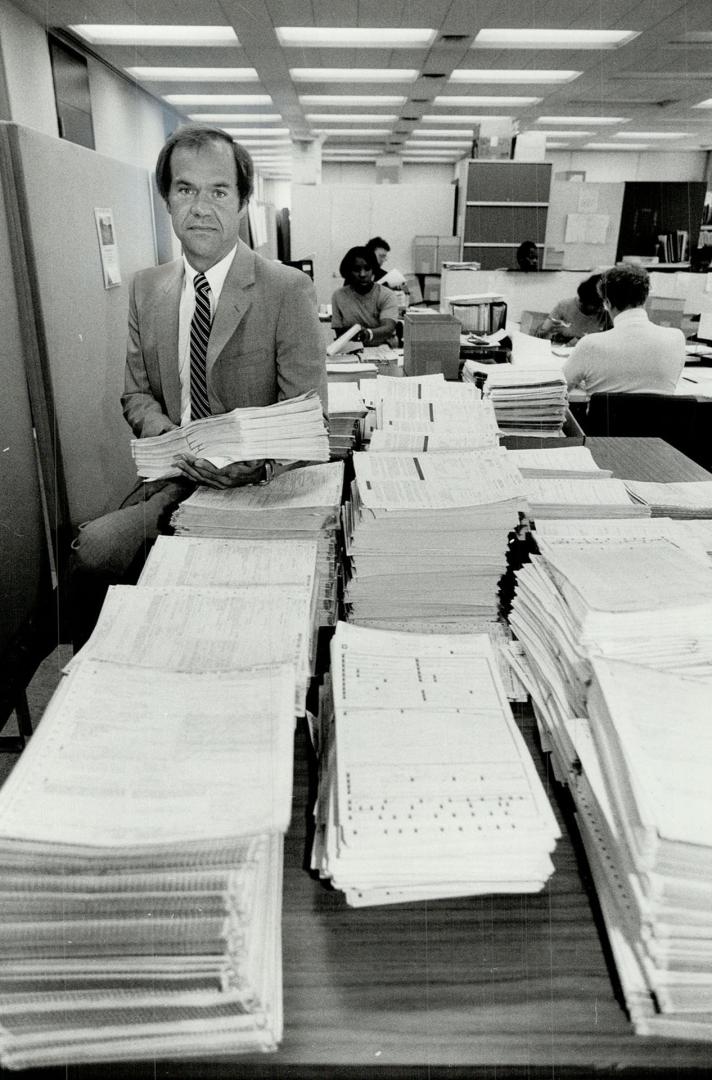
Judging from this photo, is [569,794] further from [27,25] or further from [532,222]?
[27,25]

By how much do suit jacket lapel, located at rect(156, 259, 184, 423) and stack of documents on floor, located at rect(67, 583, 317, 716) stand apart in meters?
0.90

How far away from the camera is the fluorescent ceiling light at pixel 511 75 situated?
743 centimetres

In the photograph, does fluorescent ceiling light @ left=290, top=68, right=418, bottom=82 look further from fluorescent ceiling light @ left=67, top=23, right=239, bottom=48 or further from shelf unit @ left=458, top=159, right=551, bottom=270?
shelf unit @ left=458, top=159, right=551, bottom=270

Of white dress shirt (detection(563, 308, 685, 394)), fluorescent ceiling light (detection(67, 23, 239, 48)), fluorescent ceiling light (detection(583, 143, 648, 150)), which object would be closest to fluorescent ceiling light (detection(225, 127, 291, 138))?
fluorescent ceiling light (detection(67, 23, 239, 48))

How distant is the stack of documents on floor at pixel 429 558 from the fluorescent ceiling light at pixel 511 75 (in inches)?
311

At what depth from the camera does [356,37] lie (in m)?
6.49

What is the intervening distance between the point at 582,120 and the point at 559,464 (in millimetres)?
11186

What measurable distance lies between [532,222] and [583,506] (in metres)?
4.71

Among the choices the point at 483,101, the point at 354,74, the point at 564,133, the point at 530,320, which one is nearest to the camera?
the point at 530,320

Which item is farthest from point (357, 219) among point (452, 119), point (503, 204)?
point (452, 119)

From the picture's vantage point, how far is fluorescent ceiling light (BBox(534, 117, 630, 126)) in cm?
1038

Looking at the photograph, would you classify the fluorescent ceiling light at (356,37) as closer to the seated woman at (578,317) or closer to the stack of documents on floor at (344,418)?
the seated woman at (578,317)

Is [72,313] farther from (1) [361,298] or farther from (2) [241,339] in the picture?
(1) [361,298]

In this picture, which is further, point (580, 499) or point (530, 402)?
point (530, 402)
